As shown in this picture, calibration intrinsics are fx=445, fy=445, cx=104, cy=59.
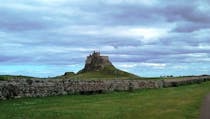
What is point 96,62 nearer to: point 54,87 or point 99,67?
point 99,67

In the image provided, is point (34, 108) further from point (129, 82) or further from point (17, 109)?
point (129, 82)

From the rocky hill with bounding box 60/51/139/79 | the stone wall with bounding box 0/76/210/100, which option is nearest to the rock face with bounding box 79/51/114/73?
the rocky hill with bounding box 60/51/139/79

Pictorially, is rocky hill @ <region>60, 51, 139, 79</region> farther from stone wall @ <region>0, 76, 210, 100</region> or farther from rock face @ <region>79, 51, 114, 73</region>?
stone wall @ <region>0, 76, 210, 100</region>

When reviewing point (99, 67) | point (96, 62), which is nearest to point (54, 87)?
point (99, 67)

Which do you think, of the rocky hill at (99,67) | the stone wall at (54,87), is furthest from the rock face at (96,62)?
the stone wall at (54,87)

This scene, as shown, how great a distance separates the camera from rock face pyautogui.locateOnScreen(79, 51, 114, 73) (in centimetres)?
10920

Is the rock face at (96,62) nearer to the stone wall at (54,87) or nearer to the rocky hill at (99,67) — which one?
the rocky hill at (99,67)

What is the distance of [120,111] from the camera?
2758 cm

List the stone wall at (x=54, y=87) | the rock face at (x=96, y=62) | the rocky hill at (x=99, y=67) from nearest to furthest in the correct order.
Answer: the stone wall at (x=54, y=87)
the rocky hill at (x=99, y=67)
the rock face at (x=96, y=62)

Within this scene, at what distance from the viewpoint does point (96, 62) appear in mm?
110250

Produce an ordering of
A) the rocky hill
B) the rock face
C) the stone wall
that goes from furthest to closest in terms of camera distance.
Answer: the rock face
the rocky hill
the stone wall

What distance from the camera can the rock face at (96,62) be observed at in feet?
358

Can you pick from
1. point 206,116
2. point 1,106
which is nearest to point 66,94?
point 1,106

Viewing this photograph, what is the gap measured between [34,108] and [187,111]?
32.1ft
